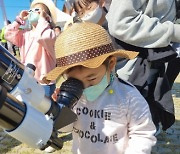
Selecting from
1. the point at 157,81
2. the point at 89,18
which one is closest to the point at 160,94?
the point at 157,81

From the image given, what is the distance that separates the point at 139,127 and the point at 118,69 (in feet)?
2.13

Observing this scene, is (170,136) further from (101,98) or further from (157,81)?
(101,98)

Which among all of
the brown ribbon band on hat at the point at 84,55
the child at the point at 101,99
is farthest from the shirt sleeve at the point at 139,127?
the brown ribbon band on hat at the point at 84,55

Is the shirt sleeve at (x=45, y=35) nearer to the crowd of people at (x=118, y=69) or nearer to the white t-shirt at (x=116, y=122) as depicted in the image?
the crowd of people at (x=118, y=69)

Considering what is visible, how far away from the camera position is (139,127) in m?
1.51

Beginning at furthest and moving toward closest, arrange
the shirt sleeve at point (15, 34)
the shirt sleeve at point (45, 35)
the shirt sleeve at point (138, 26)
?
the shirt sleeve at point (15, 34) < the shirt sleeve at point (45, 35) < the shirt sleeve at point (138, 26)

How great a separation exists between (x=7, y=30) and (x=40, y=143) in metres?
2.61

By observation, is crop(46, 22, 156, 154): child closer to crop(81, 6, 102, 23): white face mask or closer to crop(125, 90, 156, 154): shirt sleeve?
crop(125, 90, 156, 154): shirt sleeve

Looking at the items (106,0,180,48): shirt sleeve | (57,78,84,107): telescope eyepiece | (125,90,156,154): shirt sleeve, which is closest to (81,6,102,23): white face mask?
(106,0,180,48): shirt sleeve

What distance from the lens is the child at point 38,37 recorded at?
3.00 m

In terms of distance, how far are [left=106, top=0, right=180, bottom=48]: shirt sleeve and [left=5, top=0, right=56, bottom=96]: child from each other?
4.01 feet

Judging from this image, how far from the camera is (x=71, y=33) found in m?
1.42

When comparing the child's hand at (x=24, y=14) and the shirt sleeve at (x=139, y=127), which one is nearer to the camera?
the shirt sleeve at (x=139, y=127)

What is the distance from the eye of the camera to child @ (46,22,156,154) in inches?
54.9
